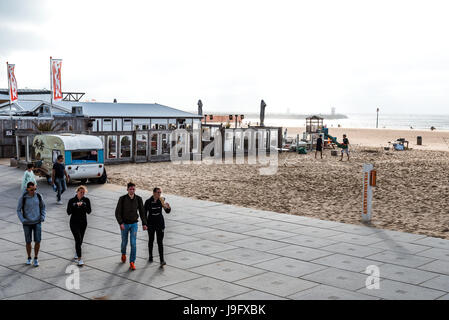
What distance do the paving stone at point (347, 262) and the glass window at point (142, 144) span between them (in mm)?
21275

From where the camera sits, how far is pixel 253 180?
23328 mm

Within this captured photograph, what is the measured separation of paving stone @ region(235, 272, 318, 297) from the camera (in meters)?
8.49

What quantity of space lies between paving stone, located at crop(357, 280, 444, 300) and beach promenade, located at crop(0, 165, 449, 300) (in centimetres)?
2

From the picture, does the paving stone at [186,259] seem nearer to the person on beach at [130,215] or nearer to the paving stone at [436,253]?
the person on beach at [130,215]

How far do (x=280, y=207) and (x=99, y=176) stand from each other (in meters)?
8.54

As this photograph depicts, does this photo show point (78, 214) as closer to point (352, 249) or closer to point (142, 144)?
point (352, 249)

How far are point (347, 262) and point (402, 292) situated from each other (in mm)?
1869

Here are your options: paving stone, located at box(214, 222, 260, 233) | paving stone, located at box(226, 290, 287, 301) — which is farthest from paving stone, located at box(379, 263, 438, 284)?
paving stone, located at box(214, 222, 260, 233)

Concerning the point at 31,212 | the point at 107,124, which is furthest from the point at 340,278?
the point at 107,124

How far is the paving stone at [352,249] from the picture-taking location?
36.1 feet

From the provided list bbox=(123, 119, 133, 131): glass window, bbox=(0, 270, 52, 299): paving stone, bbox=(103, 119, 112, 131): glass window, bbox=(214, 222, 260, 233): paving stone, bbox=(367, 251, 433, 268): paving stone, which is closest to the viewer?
bbox=(0, 270, 52, 299): paving stone

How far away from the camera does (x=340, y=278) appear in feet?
30.1

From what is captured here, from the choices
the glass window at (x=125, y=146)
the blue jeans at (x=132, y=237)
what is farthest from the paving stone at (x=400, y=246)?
the glass window at (x=125, y=146)

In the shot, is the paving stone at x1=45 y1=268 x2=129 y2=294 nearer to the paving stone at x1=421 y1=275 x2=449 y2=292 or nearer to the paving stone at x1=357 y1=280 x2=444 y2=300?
the paving stone at x1=357 y1=280 x2=444 y2=300
